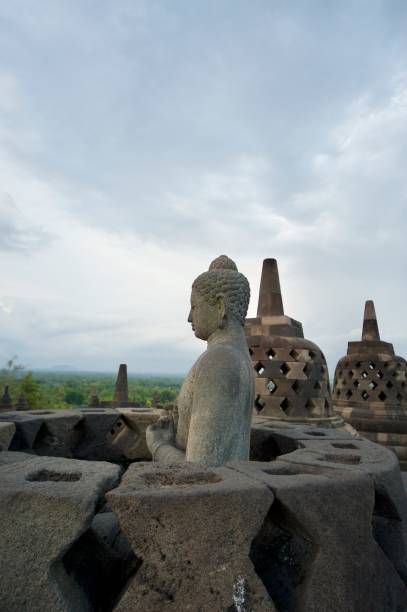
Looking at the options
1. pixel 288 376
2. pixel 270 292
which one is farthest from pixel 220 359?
pixel 270 292

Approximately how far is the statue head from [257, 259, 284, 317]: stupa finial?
306 centimetres

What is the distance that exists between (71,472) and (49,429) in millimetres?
1836

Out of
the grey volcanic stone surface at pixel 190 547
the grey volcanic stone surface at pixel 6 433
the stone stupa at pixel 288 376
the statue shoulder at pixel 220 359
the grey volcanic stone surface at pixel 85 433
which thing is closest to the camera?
the grey volcanic stone surface at pixel 190 547

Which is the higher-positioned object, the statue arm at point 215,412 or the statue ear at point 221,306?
the statue ear at point 221,306

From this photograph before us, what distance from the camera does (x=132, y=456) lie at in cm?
377

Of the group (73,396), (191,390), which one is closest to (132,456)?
(191,390)

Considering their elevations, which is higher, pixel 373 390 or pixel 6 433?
pixel 373 390

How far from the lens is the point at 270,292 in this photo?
5707mm

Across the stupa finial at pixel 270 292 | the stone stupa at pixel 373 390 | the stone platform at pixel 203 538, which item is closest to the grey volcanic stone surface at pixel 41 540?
the stone platform at pixel 203 538

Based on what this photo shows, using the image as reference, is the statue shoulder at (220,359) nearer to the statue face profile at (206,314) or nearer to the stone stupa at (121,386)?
the statue face profile at (206,314)

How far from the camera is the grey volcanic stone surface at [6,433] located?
2.67m

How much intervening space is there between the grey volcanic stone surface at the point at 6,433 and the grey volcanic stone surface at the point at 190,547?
175 cm

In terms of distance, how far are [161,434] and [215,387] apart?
75cm

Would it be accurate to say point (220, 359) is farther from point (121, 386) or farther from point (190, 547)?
point (121, 386)
